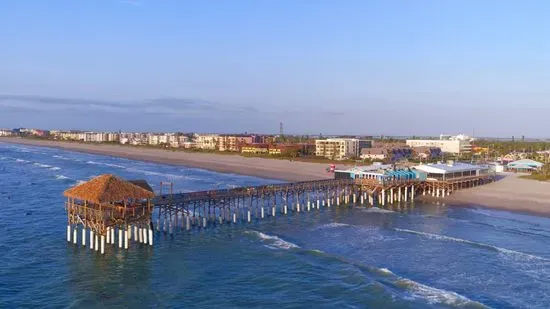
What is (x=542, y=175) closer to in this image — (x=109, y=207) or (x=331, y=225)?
(x=331, y=225)

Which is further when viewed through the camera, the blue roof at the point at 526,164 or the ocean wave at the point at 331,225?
the blue roof at the point at 526,164

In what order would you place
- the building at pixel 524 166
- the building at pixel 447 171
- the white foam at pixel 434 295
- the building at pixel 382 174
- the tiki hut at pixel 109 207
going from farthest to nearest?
the building at pixel 524 166 < the building at pixel 447 171 < the building at pixel 382 174 < the tiki hut at pixel 109 207 < the white foam at pixel 434 295

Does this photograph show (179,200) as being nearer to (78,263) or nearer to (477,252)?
(78,263)

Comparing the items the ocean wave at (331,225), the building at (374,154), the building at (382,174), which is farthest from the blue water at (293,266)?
the building at (374,154)

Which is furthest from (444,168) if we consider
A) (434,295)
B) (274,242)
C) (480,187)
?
(434,295)

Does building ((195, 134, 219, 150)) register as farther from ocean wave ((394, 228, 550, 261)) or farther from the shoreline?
ocean wave ((394, 228, 550, 261))

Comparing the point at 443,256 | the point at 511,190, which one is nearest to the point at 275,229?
the point at 443,256

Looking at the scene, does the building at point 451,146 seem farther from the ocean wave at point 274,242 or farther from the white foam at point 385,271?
the white foam at point 385,271

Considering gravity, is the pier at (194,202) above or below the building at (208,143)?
below
